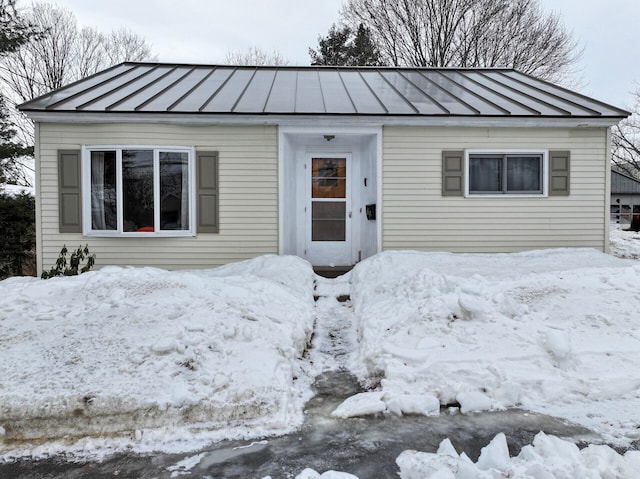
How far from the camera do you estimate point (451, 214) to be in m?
7.42

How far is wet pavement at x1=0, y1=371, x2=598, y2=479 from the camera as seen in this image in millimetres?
2410

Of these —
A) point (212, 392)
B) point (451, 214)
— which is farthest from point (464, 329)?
point (451, 214)

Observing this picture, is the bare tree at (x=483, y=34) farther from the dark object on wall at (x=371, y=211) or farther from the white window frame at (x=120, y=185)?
the white window frame at (x=120, y=185)

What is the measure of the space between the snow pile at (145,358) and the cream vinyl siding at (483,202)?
353 cm

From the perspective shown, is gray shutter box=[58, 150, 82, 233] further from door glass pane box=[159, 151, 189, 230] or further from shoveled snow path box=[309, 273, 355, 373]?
shoveled snow path box=[309, 273, 355, 373]

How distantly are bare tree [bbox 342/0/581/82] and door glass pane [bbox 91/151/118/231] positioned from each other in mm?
17182

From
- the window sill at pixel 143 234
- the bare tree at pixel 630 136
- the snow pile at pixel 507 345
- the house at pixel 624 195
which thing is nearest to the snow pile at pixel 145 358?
the snow pile at pixel 507 345

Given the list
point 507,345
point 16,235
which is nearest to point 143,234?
point 16,235

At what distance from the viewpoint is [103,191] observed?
7.08 metres

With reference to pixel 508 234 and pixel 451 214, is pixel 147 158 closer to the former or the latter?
pixel 451 214

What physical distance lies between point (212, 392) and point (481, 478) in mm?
1901

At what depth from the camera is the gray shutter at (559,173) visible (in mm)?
7387

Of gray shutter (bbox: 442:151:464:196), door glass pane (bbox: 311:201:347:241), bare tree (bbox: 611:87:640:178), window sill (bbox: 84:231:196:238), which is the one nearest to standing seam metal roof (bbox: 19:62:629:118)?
gray shutter (bbox: 442:151:464:196)

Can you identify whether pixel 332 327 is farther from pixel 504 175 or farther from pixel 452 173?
pixel 504 175
